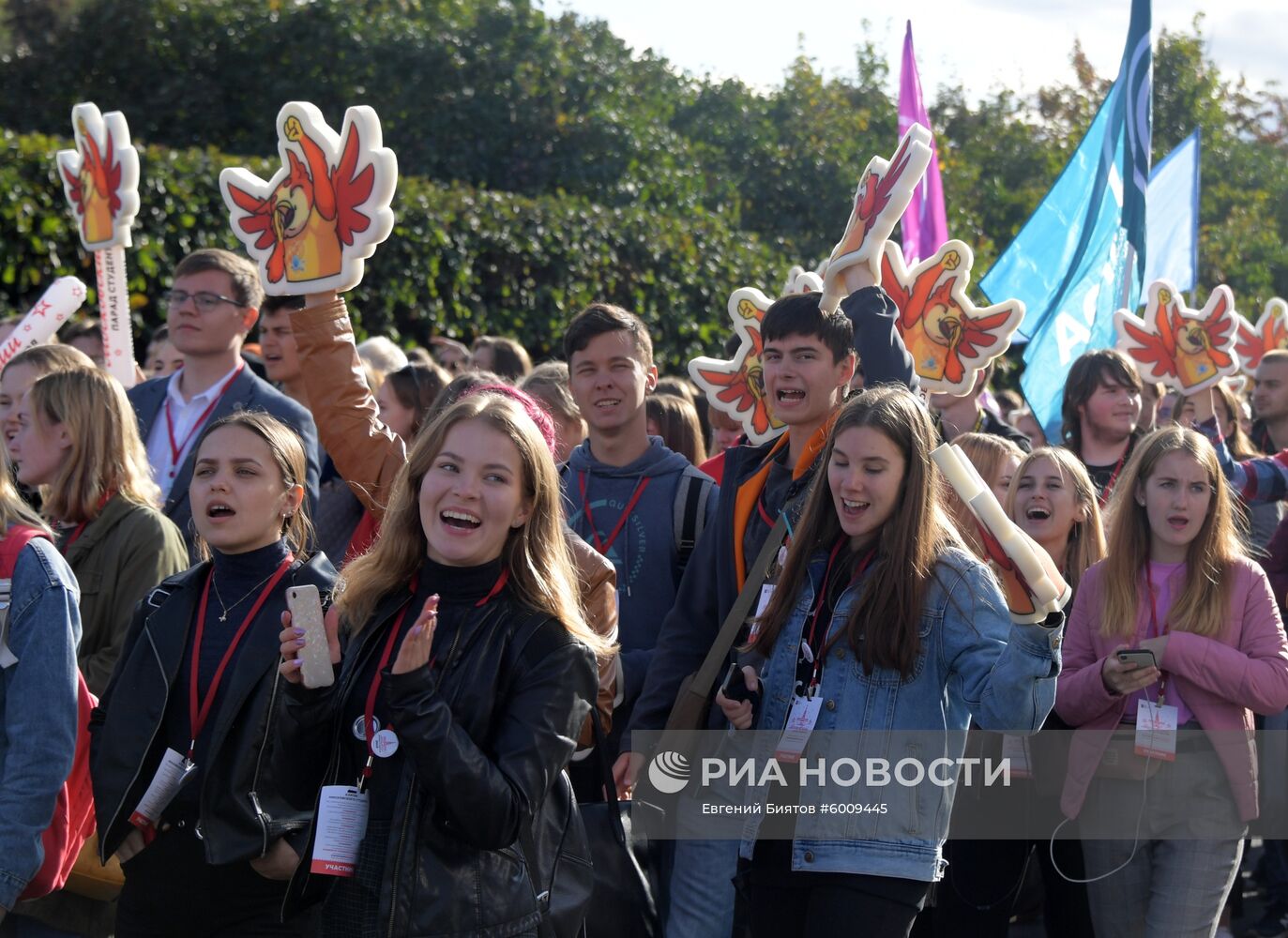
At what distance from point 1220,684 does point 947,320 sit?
209 centimetres

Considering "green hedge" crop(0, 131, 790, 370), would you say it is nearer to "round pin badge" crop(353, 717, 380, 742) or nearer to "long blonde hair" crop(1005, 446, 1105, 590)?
"long blonde hair" crop(1005, 446, 1105, 590)

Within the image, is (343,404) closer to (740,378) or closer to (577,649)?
(577,649)

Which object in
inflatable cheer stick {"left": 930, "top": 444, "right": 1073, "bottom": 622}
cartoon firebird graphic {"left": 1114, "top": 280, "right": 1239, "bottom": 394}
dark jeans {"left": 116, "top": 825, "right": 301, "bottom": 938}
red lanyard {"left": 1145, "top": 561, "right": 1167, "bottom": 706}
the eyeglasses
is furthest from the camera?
cartoon firebird graphic {"left": 1114, "top": 280, "right": 1239, "bottom": 394}

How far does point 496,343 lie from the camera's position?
820cm

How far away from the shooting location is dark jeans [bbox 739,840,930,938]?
335 centimetres

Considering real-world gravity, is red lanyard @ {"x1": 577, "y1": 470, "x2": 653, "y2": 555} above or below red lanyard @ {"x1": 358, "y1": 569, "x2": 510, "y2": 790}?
above

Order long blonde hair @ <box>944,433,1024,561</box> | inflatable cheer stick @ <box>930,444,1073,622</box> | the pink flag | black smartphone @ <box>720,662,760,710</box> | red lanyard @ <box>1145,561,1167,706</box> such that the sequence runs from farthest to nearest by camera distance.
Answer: the pink flag, long blonde hair @ <box>944,433,1024,561</box>, red lanyard @ <box>1145,561,1167,706</box>, black smartphone @ <box>720,662,760,710</box>, inflatable cheer stick @ <box>930,444,1073,622</box>

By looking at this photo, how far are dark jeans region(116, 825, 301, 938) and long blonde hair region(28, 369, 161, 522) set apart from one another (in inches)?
54.0

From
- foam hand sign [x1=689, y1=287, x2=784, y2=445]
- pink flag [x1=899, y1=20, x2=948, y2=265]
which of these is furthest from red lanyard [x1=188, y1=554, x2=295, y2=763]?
pink flag [x1=899, y1=20, x2=948, y2=265]

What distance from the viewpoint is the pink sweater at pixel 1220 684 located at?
4441 mm

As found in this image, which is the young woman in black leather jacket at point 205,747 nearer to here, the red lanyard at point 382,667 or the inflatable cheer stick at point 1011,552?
the red lanyard at point 382,667

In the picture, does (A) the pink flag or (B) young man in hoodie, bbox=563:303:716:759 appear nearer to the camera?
(B) young man in hoodie, bbox=563:303:716:759

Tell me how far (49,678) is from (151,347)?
5.29 meters

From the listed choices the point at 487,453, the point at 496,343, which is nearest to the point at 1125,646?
the point at 487,453
